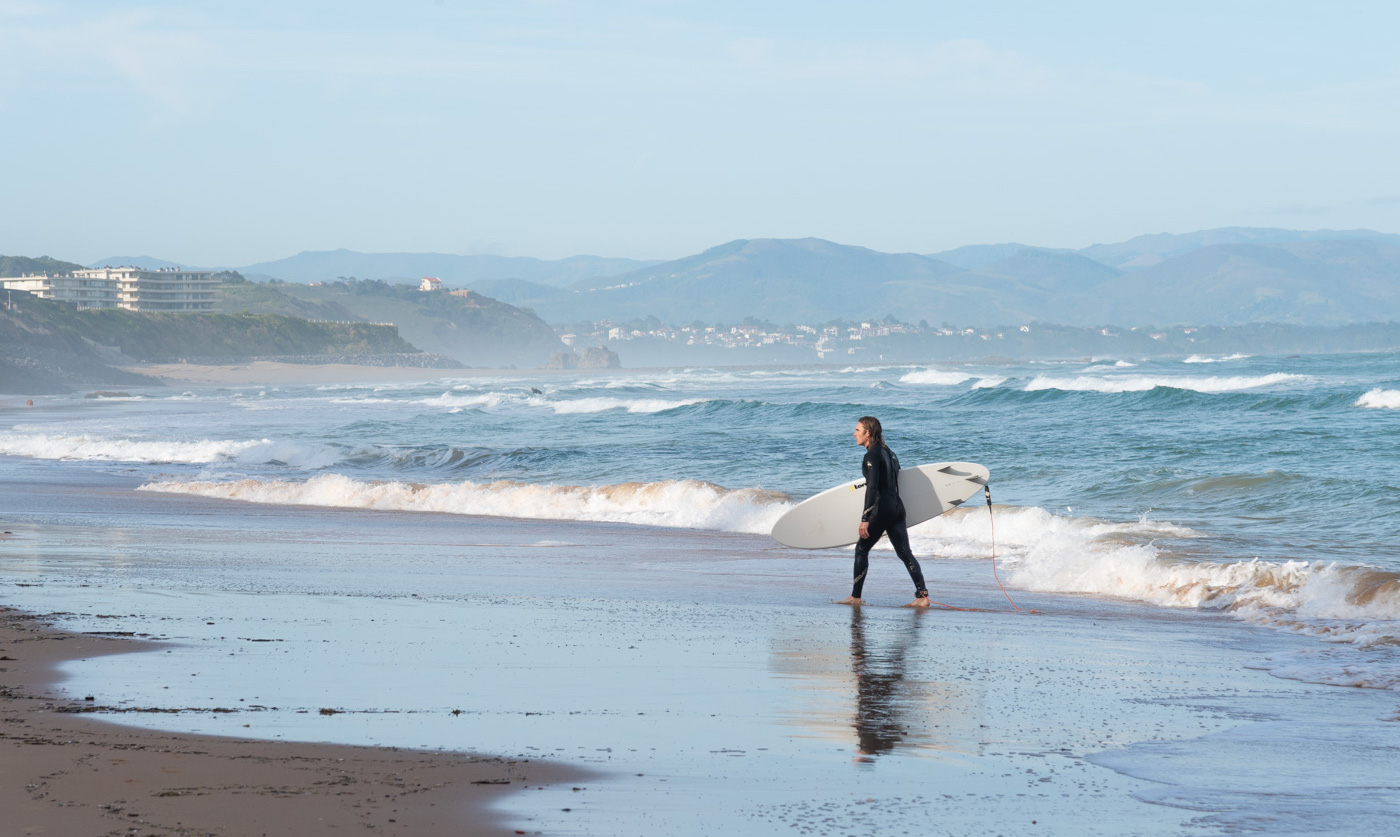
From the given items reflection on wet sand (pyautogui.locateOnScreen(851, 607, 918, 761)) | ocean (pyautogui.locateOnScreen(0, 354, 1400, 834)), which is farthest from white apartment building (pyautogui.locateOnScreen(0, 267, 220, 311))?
reflection on wet sand (pyautogui.locateOnScreen(851, 607, 918, 761))

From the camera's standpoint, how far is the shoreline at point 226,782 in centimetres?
370

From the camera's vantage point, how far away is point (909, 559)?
9.08 meters

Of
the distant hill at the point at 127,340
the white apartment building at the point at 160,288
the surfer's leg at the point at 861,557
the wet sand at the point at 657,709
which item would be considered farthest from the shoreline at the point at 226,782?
the white apartment building at the point at 160,288

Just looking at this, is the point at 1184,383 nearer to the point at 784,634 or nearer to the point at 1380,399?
the point at 1380,399

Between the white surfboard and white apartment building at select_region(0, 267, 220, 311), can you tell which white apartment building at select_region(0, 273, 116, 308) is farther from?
the white surfboard

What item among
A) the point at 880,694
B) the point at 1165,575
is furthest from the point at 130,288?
the point at 880,694

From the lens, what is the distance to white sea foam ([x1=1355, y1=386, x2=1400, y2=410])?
105 ft

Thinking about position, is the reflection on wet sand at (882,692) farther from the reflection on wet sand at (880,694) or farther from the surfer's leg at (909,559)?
the surfer's leg at (909,559)

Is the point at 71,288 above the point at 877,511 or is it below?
above

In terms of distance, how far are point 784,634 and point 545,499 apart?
10148 mm

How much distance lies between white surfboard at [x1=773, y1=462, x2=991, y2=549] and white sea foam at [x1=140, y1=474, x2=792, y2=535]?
403cm

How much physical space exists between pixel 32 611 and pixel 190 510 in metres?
8.62

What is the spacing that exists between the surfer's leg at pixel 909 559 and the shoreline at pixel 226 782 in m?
4.92

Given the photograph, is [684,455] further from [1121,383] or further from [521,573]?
[1121,383]
